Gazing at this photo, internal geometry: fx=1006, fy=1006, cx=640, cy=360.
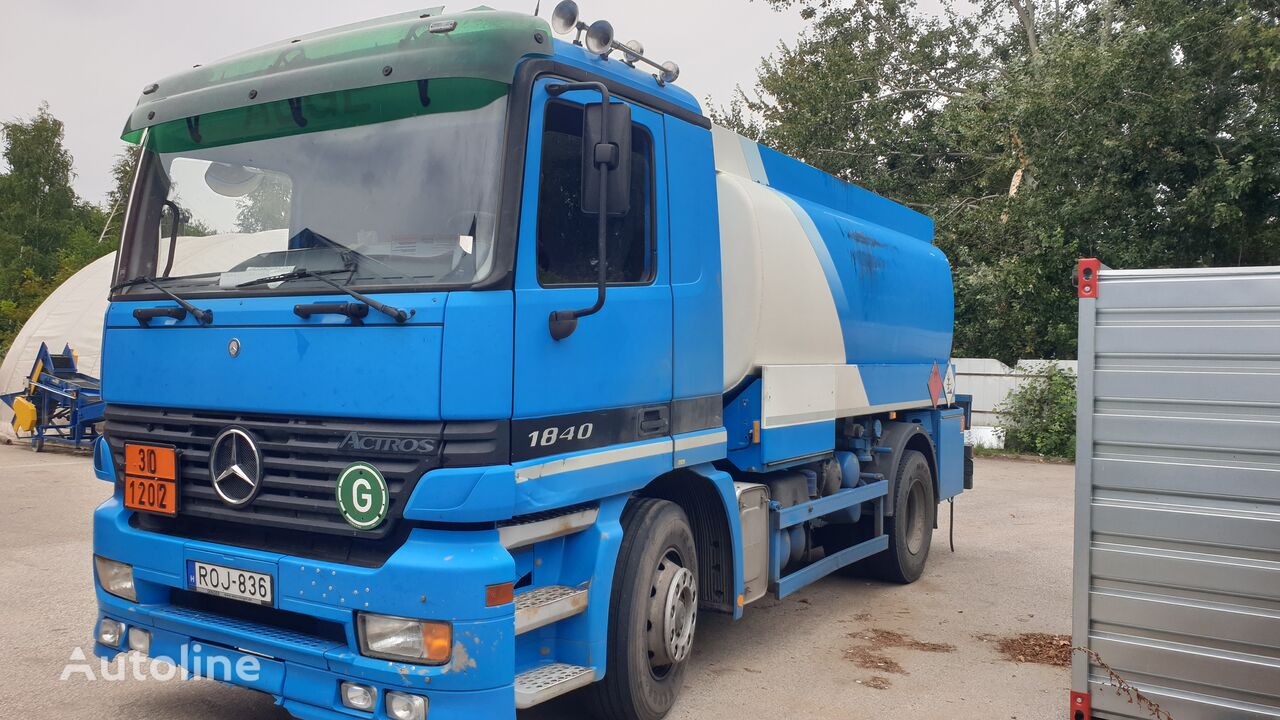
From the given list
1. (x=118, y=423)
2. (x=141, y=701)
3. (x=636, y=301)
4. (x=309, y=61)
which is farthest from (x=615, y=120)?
(x=141, y=701)

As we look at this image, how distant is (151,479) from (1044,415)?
16.9m

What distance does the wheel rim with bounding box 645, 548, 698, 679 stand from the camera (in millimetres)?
4723

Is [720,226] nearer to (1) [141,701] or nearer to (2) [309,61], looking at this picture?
(2) [309,61]

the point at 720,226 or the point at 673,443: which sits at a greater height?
the point at 720,226

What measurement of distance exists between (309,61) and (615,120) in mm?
1333

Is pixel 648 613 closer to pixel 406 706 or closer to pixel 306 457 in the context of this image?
→ pixel 406 706

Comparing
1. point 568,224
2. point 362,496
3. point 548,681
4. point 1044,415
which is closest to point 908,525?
point 548,681

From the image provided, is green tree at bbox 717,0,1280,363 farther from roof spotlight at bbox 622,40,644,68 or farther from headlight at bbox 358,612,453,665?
headlight at bbox 358,612,453,665

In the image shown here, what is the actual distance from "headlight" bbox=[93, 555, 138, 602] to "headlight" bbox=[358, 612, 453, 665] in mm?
1326

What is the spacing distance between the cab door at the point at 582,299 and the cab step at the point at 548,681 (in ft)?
3.01

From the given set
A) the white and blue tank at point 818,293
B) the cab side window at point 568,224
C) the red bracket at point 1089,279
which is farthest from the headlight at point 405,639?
the red bracket at point 1089,279

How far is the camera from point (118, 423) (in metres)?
4.53

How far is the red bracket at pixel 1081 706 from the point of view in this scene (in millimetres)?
4508

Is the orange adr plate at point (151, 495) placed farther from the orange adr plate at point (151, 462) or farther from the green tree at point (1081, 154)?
the green tree at point (1081, 154)
